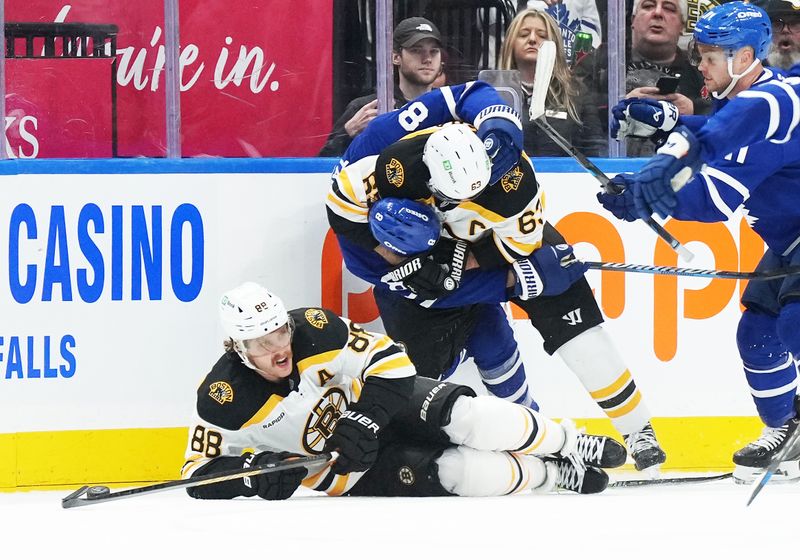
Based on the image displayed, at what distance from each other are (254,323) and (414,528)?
764 millimetres

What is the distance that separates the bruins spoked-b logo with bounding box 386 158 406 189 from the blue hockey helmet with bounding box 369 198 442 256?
6 cm

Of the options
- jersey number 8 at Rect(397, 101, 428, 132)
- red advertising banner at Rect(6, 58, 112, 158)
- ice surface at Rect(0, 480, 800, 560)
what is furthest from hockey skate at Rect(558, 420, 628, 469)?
red advertising banner at Rect(6, 58, 112, 158)

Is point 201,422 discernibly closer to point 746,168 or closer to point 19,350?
point 19,350

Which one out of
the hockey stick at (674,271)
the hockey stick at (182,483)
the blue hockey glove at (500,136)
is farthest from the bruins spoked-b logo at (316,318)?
the hockey stick at (674,271)

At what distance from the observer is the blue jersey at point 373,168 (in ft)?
13.0

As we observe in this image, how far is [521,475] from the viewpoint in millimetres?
3635

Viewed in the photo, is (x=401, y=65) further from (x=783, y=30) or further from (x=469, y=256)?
(x=783, y=30)

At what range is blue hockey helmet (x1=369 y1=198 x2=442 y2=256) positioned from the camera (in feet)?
12.5

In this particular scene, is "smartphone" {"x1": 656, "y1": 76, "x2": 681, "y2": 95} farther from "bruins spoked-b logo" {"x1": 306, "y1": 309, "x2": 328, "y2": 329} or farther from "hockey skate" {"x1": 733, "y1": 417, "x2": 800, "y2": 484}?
"bruins spoked-b logo" {"x1": 306, "y1": 309, "x2": 328, "y2": 329}

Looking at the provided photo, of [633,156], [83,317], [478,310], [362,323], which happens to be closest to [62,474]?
[83,317]

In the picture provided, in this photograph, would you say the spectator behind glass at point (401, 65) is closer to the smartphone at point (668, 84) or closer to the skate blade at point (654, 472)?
the smartphone at point (668, 84)

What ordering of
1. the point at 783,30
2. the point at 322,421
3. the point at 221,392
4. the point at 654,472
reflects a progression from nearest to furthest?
1. the point at 221,392
2. the point at 322,421
3. the point at 654,472
4. the point at 783,30

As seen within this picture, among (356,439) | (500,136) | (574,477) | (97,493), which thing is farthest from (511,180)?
(97,493)

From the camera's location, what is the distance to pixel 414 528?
296cm
